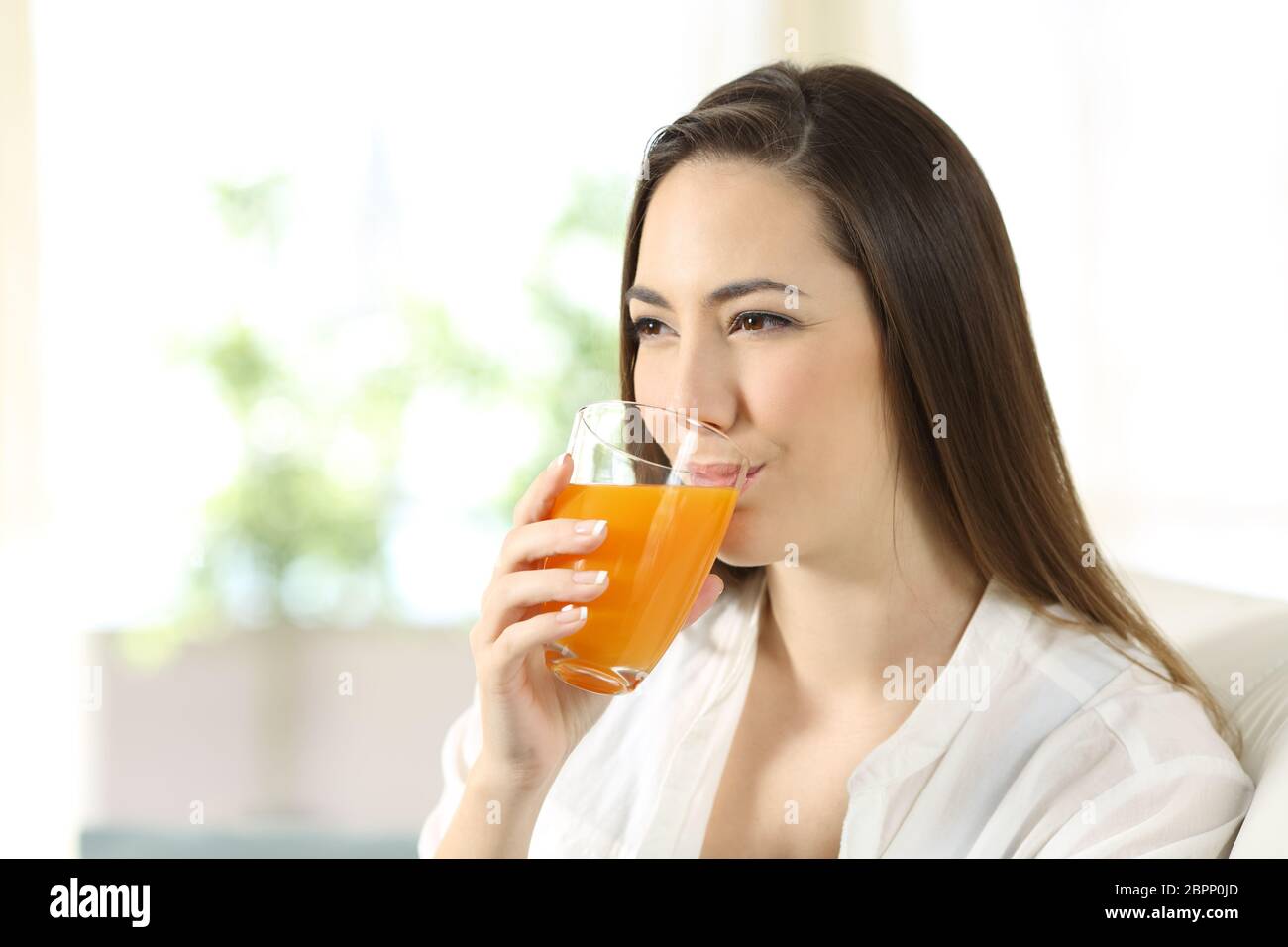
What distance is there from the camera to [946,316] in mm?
1550

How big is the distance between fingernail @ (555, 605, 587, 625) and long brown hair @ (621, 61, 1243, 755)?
596 mm

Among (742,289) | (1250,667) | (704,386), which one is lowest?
A: (1250,667)

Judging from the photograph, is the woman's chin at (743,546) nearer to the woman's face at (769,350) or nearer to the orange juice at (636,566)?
the woman's face at (769,350)

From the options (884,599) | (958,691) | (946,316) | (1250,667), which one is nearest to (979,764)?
(958,691)

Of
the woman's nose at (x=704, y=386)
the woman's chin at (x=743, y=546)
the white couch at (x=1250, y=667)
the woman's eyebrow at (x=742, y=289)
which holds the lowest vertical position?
the white couch at (x=1250, y=667)

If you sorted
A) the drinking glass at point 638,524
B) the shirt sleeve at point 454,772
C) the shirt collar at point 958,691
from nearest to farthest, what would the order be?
the drinking glass at point 638,524, the shirt collar at point 958,691, the shirt sleeve at point 454,772

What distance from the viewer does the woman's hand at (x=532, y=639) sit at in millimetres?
1192

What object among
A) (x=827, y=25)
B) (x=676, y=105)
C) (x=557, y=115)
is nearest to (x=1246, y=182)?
(x=827, y=25)

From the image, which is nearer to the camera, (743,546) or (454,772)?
(743,546)

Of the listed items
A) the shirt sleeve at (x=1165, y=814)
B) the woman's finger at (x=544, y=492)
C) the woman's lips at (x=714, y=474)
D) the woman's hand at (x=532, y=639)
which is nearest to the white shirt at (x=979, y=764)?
the shirt sleeve at (x=1165, y=814)

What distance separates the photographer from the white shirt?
134 centimetres

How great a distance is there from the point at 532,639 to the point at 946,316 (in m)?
0.73

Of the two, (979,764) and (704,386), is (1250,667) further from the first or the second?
(704,386)

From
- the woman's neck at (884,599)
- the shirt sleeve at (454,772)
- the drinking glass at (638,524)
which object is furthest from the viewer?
the shirt sleeve at (454,772)
